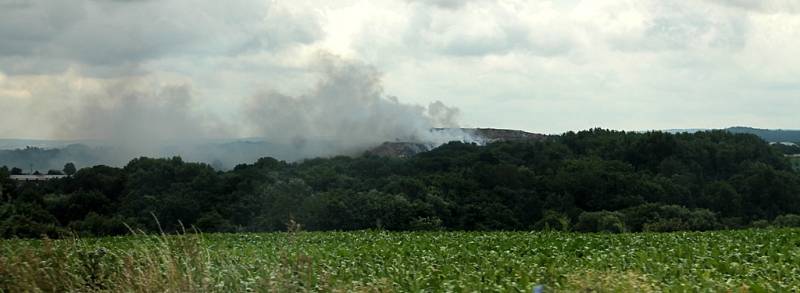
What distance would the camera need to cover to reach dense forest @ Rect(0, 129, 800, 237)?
3788 centimetres

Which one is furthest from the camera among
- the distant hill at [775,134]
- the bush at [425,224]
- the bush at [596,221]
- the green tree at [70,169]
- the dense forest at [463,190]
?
the distant hill at [775,134]

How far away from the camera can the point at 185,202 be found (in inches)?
1714

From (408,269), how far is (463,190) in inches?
1450

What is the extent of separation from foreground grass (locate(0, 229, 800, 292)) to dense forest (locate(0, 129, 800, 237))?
18456 millimetres

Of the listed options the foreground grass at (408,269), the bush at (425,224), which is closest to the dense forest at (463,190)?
the bush at (425,224)

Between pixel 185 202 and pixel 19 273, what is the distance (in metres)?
34.6

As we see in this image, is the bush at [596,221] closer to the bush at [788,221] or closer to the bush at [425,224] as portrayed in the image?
the bush at [788,221]

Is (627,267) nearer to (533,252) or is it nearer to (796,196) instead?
(533,252)

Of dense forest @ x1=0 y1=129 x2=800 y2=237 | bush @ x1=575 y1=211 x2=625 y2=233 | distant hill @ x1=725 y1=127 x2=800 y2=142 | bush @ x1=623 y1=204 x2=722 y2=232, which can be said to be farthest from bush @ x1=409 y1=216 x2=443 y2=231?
distant hill @ x1=725 y1=127 x2=800 y2=142

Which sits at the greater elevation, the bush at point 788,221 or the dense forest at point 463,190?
the dense forest at point 463,190

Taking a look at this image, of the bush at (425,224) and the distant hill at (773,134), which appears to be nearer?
the bush at (425,224)

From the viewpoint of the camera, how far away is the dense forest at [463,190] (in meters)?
37.9

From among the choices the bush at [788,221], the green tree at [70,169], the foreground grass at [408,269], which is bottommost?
the bush at [788,221]

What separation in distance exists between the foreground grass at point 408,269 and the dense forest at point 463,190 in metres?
18.5
